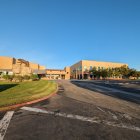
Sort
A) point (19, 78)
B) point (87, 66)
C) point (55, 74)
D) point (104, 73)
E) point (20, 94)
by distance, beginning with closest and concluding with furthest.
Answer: point (20, 94) < point (19, 78) < point (104, 73) < point (87, 66) < point (55, 74)

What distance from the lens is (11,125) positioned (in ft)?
18.8

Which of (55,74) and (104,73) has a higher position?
(104,73)

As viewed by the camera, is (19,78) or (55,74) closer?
(19,78)

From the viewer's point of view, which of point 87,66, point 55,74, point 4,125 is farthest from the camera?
point 55,74

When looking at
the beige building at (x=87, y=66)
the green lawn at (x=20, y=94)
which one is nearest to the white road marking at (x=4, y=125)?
the green lawn at (x=20, y=94)

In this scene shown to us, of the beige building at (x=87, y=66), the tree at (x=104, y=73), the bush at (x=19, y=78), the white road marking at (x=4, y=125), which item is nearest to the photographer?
the white road marking at (x=4, y=125)

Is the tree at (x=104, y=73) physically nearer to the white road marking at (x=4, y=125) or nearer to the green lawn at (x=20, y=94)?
the green lawn at (x=20, y=94)

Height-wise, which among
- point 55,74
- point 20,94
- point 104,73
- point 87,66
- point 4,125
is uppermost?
point 87,66

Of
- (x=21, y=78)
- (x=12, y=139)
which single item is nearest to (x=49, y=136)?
(x=12, y=139)

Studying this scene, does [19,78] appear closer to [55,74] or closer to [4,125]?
[4,125]

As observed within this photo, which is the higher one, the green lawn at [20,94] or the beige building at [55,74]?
the beige building at [55,74]

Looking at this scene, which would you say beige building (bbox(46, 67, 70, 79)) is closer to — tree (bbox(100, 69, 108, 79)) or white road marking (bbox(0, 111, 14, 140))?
tree (bbox(100, 69, 108, 79))

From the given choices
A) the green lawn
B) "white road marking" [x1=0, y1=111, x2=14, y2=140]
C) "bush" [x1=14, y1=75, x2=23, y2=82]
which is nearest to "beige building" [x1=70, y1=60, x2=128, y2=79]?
"bush" [x1=14, y1=75, x2=23, y2=82]

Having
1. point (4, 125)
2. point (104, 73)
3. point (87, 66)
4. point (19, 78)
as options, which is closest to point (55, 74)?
point (87, 66)
